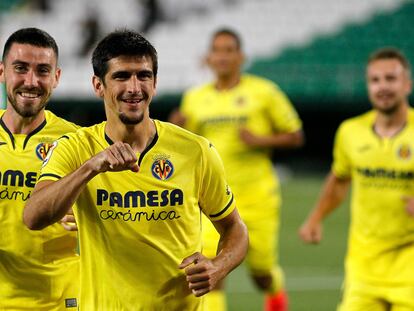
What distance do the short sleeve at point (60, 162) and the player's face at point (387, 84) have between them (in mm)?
2896

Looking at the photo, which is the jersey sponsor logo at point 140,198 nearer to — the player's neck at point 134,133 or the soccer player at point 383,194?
the player's neck at point 134,133

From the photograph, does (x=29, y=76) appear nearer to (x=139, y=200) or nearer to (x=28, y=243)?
(x=28, y=243)

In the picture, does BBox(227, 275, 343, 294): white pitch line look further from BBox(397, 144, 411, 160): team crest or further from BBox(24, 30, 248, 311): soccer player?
BBox(24, 30, 248, 311): soccer player

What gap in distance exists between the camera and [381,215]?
6.20 meters

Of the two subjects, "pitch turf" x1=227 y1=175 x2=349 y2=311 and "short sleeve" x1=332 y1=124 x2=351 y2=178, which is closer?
"short sleeve" x1=332 y1=124 x2=351 y2=178

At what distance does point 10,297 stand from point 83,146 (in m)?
1.11

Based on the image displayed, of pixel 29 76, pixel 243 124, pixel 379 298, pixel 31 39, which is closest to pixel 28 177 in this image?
pixel 29 76

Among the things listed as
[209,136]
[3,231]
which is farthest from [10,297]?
[209,136]

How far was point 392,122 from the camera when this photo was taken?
21.2ft

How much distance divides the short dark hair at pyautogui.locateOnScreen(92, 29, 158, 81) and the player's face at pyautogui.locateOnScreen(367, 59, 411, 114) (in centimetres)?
267

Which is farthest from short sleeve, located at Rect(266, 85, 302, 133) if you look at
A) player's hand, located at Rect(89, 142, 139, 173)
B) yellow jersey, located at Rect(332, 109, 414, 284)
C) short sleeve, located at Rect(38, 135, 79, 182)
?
player's hand, located at Rect(89, 142, 139, 173)

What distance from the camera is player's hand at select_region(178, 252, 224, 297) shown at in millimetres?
3764

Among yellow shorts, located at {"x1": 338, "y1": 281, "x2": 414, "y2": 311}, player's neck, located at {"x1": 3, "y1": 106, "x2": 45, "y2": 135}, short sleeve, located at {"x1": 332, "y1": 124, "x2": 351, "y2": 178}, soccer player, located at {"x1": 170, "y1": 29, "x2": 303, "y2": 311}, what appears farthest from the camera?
soccer player, located at {"x1": 170, "y1": 29, "x2": 303, "y2": 311}

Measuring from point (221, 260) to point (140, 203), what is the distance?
0.41 meters
